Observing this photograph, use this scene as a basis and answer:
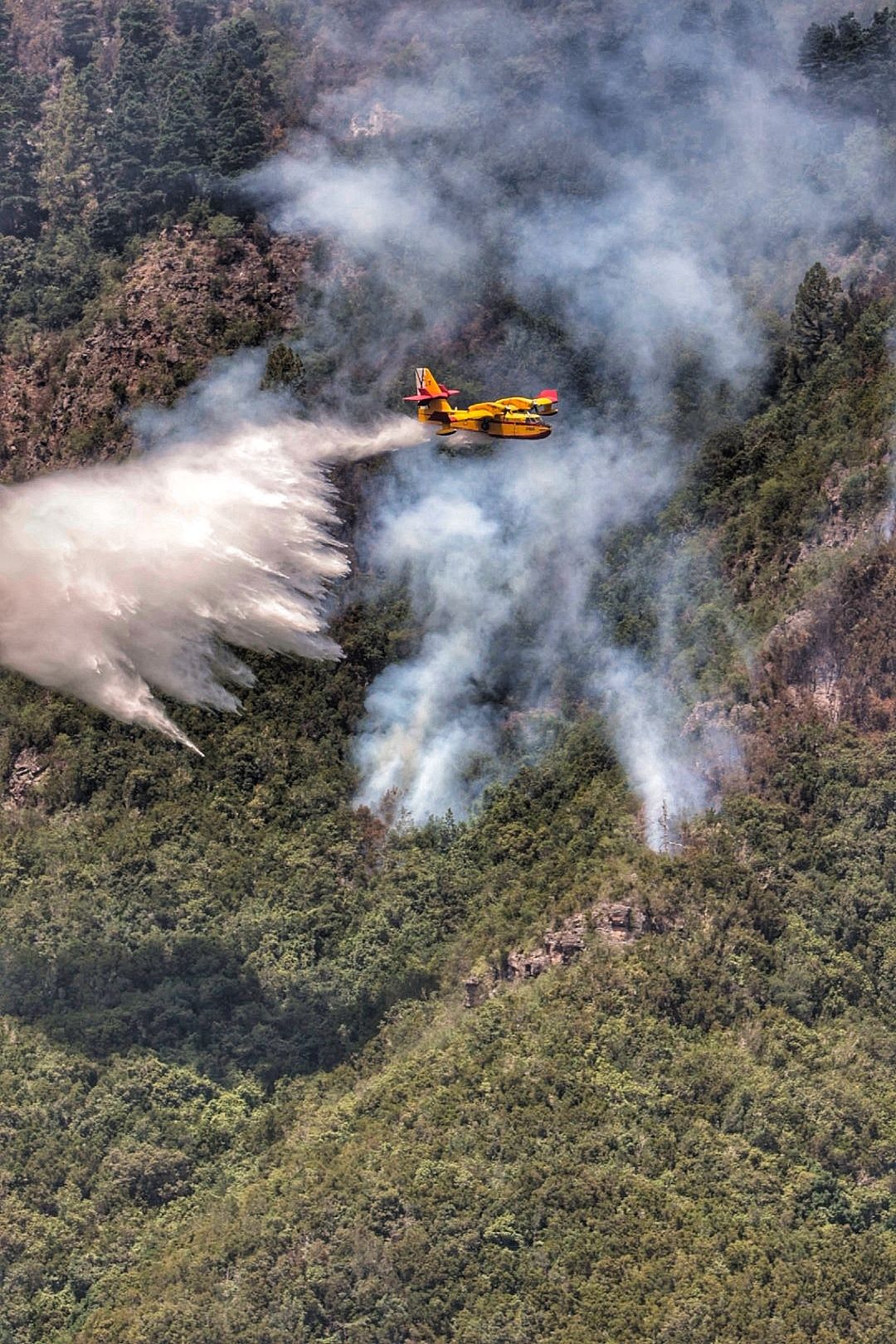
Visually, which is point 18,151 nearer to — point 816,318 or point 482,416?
point 482,416

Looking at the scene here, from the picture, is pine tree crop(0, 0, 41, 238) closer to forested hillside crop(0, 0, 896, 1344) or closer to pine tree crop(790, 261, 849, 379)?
forested hillside crop(0, 0, 896, 1344)

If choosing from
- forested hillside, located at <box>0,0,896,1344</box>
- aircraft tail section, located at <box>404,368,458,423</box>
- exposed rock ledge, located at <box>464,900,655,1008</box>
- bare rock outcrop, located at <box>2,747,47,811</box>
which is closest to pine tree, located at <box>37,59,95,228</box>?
forested hillside, located at <box>0,0,896,1344</box>

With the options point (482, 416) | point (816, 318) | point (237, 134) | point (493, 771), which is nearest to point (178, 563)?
point (482, 416)

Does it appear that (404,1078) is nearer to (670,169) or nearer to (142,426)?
(142,426)

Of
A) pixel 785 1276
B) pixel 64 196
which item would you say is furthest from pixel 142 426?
pixel 785 1276

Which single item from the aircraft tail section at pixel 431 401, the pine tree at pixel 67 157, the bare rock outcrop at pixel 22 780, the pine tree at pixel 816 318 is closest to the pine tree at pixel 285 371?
the aircraft tail section at pixel 431 401

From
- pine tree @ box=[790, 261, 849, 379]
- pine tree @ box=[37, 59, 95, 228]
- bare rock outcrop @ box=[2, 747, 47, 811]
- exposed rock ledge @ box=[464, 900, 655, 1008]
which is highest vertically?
pine tree @ box=[37, 59, 95, 228]

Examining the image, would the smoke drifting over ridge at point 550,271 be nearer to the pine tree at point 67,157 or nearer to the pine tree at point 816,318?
the pine tree at point 816,318
